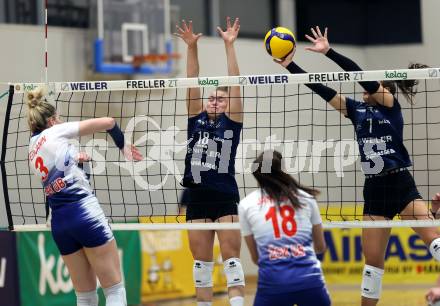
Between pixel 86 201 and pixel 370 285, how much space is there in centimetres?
259

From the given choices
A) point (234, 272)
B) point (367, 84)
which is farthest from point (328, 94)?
point (234, 272)

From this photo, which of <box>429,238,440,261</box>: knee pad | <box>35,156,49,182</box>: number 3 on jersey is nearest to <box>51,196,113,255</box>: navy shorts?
<box>35,156,49,182</box>: number 3 on jersey

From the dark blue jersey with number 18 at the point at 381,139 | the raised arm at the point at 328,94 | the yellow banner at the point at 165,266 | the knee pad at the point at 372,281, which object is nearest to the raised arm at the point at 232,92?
the raised arm at the point at 328,94

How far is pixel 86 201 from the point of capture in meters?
6.70

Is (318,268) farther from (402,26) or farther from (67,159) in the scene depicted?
(402,26)

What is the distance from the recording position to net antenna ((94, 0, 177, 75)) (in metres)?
15.2

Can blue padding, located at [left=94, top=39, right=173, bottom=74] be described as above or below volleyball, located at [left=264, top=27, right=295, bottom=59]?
above

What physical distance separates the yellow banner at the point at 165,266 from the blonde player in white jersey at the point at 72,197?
6.93 meters

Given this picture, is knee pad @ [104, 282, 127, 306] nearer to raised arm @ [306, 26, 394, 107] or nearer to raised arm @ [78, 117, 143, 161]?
raised arm @ [78, 117, 143, 161]

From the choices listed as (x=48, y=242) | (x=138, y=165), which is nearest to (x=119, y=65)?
(x=138, y=165)

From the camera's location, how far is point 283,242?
5.46 m

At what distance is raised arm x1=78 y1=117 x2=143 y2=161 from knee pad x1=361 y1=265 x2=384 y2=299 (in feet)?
7.35

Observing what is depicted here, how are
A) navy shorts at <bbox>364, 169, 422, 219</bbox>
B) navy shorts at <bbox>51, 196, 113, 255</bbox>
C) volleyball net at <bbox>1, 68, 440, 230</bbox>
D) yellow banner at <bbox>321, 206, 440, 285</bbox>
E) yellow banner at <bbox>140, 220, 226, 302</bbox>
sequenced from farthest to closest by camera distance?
yellow banner at <bbox>321, 206, 440, 285</bbox>, yellow banner at <bbox>140, 220, 226, 302</bbox>, volleyball net at <bbox>1, 68, 440, 230</bbox>, navy shorts at <bbox>364, 169, 422, 219</bbox>, navy shorts at <bbox>51, 196, 113, 255</bbox>

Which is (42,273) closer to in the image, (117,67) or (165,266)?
(165,266)
